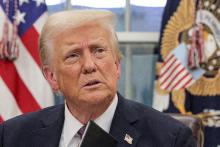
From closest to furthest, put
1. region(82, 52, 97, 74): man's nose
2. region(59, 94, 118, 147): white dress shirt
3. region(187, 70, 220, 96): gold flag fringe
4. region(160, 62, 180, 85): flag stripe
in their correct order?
region(82, 52, 97, 74): man's nose
region(59, 94, 118, 147): white dress shirt
region(187, 70, 220, 96): gold flag fringe
region(160, 62, 180, 85): flag stripe

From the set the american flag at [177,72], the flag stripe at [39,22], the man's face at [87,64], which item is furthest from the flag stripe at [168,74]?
the man's face at [87,64]

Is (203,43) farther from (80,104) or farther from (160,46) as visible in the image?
(80,104)

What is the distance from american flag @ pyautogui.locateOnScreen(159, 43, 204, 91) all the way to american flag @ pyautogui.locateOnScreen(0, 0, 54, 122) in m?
0.76

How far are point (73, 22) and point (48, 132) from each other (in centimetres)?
Answer: 45

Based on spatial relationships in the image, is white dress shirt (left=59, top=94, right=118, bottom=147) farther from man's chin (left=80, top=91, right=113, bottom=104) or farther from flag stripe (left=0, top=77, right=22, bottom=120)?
flag stripe (left=0, top=77, right=22, bottom=120)

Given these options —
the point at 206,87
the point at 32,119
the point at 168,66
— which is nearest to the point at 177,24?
the point at 168,66

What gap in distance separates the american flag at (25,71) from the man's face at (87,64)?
1.52 meters

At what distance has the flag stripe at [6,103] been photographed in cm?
314

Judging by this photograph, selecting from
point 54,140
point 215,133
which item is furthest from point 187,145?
point 215,133

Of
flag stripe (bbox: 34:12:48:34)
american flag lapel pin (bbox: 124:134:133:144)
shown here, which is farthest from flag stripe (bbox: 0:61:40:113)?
american flag lapel pin (bbox: 124:134:133:144)

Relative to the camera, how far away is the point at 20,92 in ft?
10.5

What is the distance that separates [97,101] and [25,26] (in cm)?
170

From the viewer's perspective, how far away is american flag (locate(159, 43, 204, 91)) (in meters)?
3.10

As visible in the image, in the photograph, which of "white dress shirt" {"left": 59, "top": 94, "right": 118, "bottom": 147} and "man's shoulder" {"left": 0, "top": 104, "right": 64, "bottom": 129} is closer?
"white dress shirt" {"left": 59, "top": 94, "right": 118, "bottom": 147}
